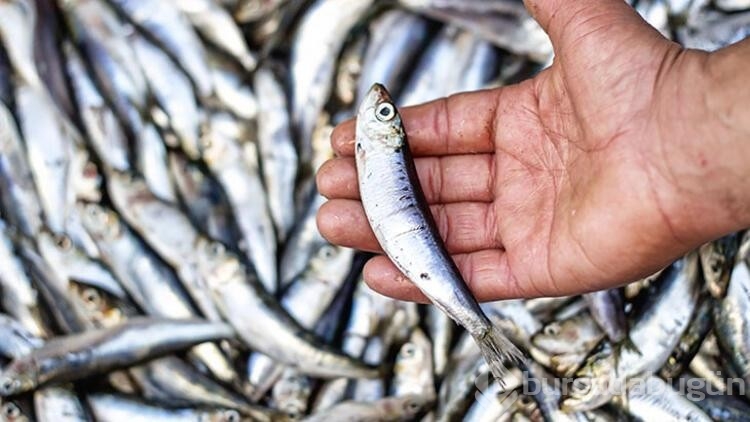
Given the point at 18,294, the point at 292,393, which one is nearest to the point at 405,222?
the point at 292,393

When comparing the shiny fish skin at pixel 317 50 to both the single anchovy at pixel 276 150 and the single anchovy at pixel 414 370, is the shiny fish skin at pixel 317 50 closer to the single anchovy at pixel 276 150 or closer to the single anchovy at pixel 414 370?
the single anchovy at pixel 276 150

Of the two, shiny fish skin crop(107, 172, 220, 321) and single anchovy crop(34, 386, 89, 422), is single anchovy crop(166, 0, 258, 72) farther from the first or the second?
single anchovy crop(34, 386, 89, 422)

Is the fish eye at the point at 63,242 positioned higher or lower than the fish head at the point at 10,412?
higher

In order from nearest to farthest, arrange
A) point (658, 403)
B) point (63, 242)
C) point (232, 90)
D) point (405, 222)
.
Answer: point (405, 222) < point (658, 403) < point (63, 242) < point (232, 90)

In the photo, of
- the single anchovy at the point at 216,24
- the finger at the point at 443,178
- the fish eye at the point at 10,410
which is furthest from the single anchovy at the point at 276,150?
the fish eye at the point at 10,410

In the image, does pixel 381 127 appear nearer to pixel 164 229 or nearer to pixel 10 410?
pixel 164 229

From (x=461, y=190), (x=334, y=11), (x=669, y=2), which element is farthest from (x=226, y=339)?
(x=669, y=2)

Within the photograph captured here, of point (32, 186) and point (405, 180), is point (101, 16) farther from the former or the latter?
point (405, 180)
